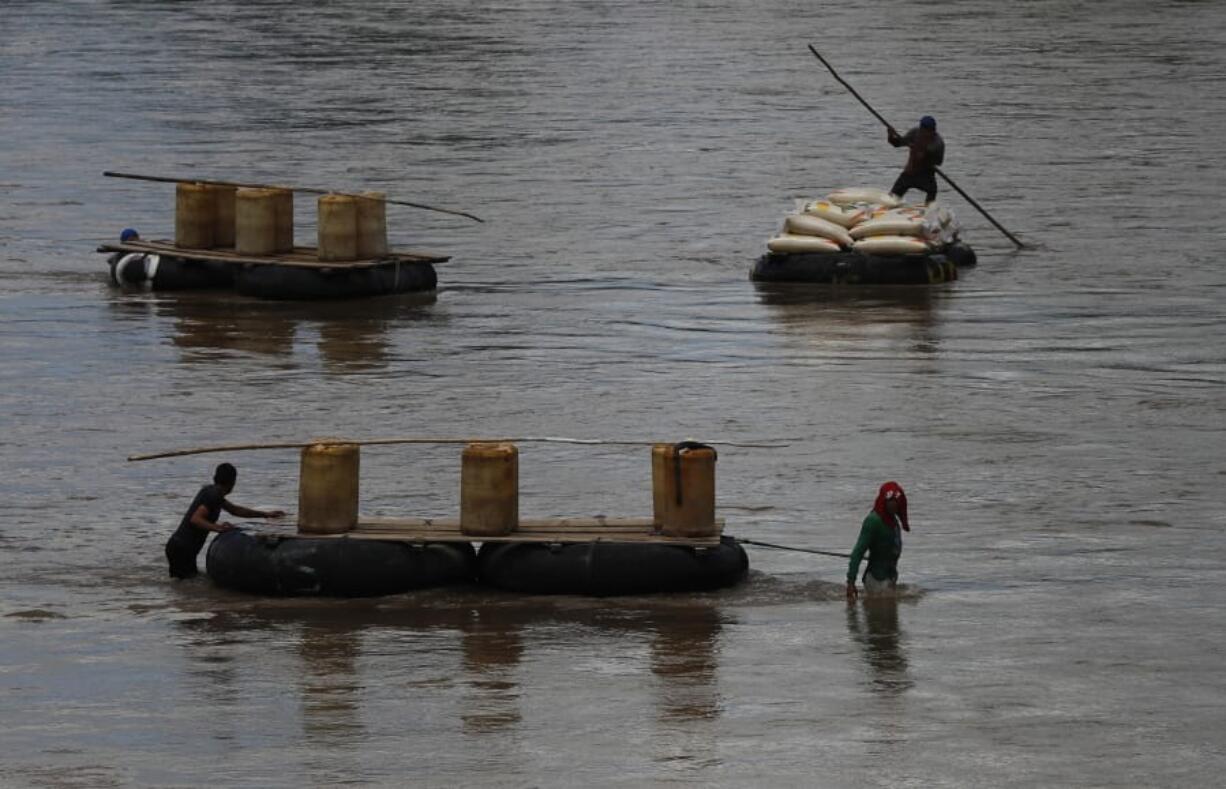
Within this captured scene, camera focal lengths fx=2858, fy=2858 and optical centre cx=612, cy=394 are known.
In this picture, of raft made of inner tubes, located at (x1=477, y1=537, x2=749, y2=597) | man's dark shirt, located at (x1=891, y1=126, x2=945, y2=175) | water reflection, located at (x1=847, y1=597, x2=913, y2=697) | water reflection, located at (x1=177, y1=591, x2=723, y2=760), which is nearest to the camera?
water reflection, located at (x1=177, y1=591, x2=723, y2=760)

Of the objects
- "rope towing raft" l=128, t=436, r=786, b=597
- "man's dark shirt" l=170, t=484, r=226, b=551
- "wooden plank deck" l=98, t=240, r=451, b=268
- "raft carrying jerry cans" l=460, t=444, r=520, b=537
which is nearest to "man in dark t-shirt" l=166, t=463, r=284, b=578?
"man's dark shirt" l=170, t=484, r=226, b=551

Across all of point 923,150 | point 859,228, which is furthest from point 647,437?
point 923,150

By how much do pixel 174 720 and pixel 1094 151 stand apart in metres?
39.1

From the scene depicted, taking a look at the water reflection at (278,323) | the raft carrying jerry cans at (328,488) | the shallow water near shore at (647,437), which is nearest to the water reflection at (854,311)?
the shallow water near shore at (647,437)

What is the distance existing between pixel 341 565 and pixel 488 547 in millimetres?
1148

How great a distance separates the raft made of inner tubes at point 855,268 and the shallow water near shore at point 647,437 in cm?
33

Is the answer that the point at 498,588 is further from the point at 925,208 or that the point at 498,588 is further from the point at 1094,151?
the point at 1094,151

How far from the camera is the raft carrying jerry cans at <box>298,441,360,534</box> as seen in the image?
21.9m

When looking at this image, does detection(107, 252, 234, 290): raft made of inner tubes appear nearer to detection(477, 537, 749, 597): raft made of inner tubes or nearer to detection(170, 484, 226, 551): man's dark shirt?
detection(170, 484, 226, 551): man's dark shirt

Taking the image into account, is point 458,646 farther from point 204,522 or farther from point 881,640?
point 881,640

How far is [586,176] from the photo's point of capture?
5212cm

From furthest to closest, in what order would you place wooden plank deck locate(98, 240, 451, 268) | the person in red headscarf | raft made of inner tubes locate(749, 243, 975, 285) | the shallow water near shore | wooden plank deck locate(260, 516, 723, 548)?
raft made of inner tubes locate(749, 243, 975, 285), wooden plank deck locate(98, 240, 451, 268), wooden plank deck locate(260, 516, 723, 548), the person in red headscarf, the shallow water near shore

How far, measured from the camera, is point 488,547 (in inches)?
870

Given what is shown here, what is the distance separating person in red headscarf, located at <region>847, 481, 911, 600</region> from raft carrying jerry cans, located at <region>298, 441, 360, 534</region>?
3.90 m
